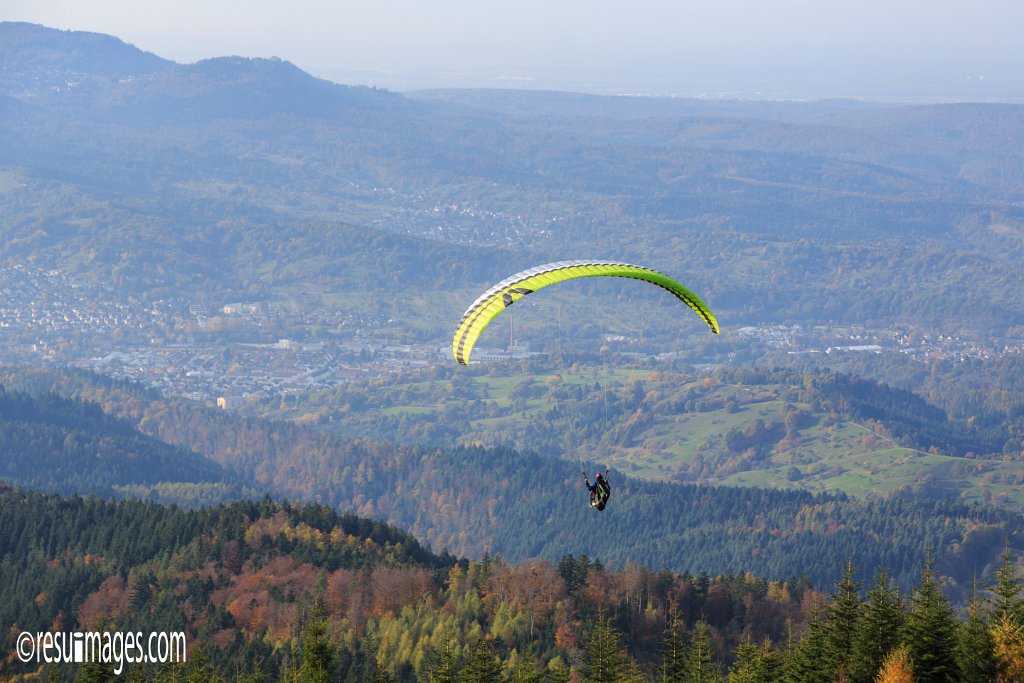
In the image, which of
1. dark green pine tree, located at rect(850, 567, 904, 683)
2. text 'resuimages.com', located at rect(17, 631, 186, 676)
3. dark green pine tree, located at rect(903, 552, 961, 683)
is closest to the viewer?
dark green pine tree, located at rect(903, 552, 961, 683)

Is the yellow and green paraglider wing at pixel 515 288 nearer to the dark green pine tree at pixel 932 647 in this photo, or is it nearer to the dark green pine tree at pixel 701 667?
the dark green pine tree at pixel 932 647

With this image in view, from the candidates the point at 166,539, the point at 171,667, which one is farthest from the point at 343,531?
the point at 171,667

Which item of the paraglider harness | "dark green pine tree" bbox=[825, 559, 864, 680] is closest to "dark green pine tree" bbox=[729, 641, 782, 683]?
"dark green pine tree" bbox=[825, 559, 864, 680]

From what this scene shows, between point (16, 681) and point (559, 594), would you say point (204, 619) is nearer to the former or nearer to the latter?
point (16, 681)

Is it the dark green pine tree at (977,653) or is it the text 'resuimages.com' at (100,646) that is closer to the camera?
the dark green pine tree at (977,653)

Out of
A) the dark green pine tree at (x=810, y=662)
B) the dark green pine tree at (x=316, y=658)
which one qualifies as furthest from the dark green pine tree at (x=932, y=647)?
the dark green pine tree at (x=316, y=658)

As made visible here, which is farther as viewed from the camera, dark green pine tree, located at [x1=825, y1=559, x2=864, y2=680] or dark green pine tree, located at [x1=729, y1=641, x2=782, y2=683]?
dark green pine tree, located at [x1=729, y1=641, x2=782, y2=683]

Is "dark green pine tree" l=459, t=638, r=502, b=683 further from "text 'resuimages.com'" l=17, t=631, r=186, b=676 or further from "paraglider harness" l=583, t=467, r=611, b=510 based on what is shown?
"text 'resuimages.com'" l=17, t=631, r=186, b=676
